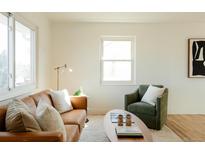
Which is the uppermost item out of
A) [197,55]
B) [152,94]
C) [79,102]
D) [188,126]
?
[197,55]

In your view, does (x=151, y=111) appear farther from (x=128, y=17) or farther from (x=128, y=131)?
(x=128, y=17)

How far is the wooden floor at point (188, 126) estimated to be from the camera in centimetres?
407

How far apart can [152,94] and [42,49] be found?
254 centimetres

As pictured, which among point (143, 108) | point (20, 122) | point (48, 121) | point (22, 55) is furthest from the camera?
point (143, 108)

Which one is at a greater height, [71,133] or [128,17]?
[128,17]

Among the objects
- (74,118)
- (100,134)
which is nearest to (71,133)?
(74,118)

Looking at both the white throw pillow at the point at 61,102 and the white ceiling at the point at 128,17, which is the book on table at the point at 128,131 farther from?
the white ceiling at the point at 128,17

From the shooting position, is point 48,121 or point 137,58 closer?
point 48,121

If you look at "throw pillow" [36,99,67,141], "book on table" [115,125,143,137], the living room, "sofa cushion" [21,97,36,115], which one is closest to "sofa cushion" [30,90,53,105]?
"sofa cushion" [21,97,36,115]

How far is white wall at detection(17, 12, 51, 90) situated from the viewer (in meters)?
4.92

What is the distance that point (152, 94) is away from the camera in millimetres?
4910

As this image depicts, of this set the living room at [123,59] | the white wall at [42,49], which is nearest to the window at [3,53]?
the white wall at [42,49]

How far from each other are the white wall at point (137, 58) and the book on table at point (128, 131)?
3079mm
